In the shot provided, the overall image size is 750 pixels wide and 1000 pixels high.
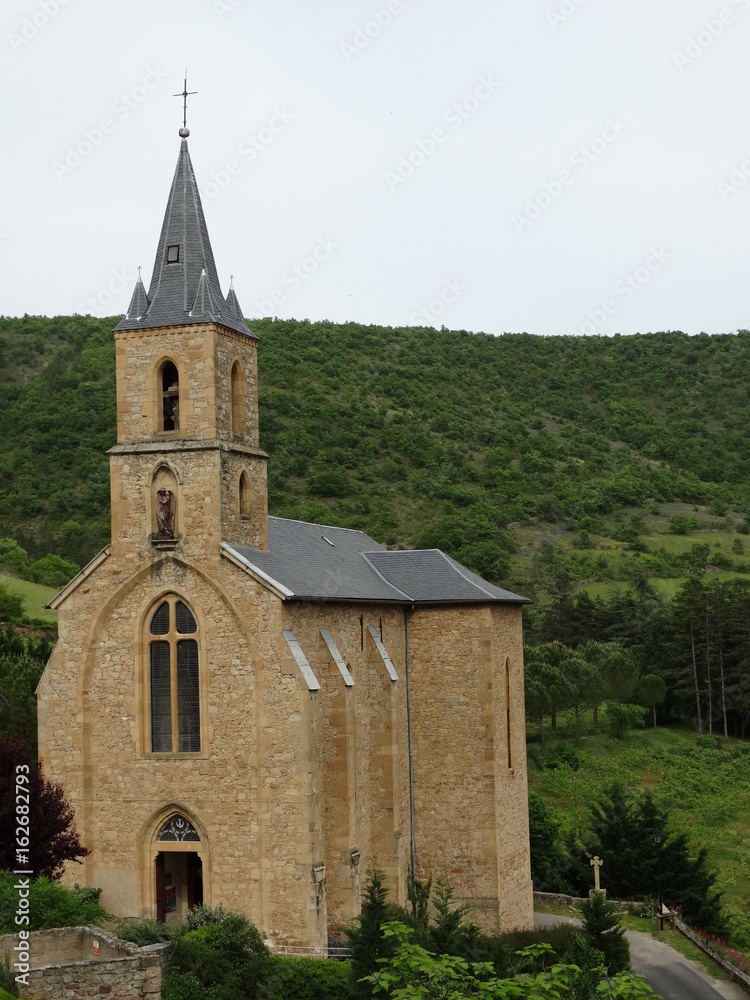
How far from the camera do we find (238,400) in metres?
26.6

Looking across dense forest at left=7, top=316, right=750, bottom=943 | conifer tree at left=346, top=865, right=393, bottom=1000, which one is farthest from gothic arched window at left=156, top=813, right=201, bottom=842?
dense forest at left=7, top=316, right=750, bottom=943

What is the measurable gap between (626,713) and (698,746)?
11.9 ft

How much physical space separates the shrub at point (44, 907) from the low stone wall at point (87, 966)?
2.50 feet

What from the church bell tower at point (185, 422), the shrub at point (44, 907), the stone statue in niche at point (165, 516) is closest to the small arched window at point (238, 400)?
the church bell tower at point (185, 422)

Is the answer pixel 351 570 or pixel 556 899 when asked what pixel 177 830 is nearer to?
pixel 351 570

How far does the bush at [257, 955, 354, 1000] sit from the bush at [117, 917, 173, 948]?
203 centimetres

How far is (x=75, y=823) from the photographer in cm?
2527

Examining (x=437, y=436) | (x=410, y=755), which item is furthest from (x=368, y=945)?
(x=437, y=436)

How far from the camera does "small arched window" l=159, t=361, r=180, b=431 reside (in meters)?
26.2

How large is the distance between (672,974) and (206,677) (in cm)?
1253

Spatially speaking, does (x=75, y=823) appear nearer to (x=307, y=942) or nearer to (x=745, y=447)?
(x=307, y=942)

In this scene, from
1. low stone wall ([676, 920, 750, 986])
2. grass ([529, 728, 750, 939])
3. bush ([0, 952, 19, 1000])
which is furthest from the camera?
grass ([529, 728, 750, 939])

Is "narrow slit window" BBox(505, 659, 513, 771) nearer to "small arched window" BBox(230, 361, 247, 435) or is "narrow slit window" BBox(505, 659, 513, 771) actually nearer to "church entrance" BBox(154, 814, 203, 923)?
"church entrance" BBox(154, 814, 203, 923)

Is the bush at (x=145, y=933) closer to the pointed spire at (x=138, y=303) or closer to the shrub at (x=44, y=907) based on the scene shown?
the shrub at (x=44, y=907)
